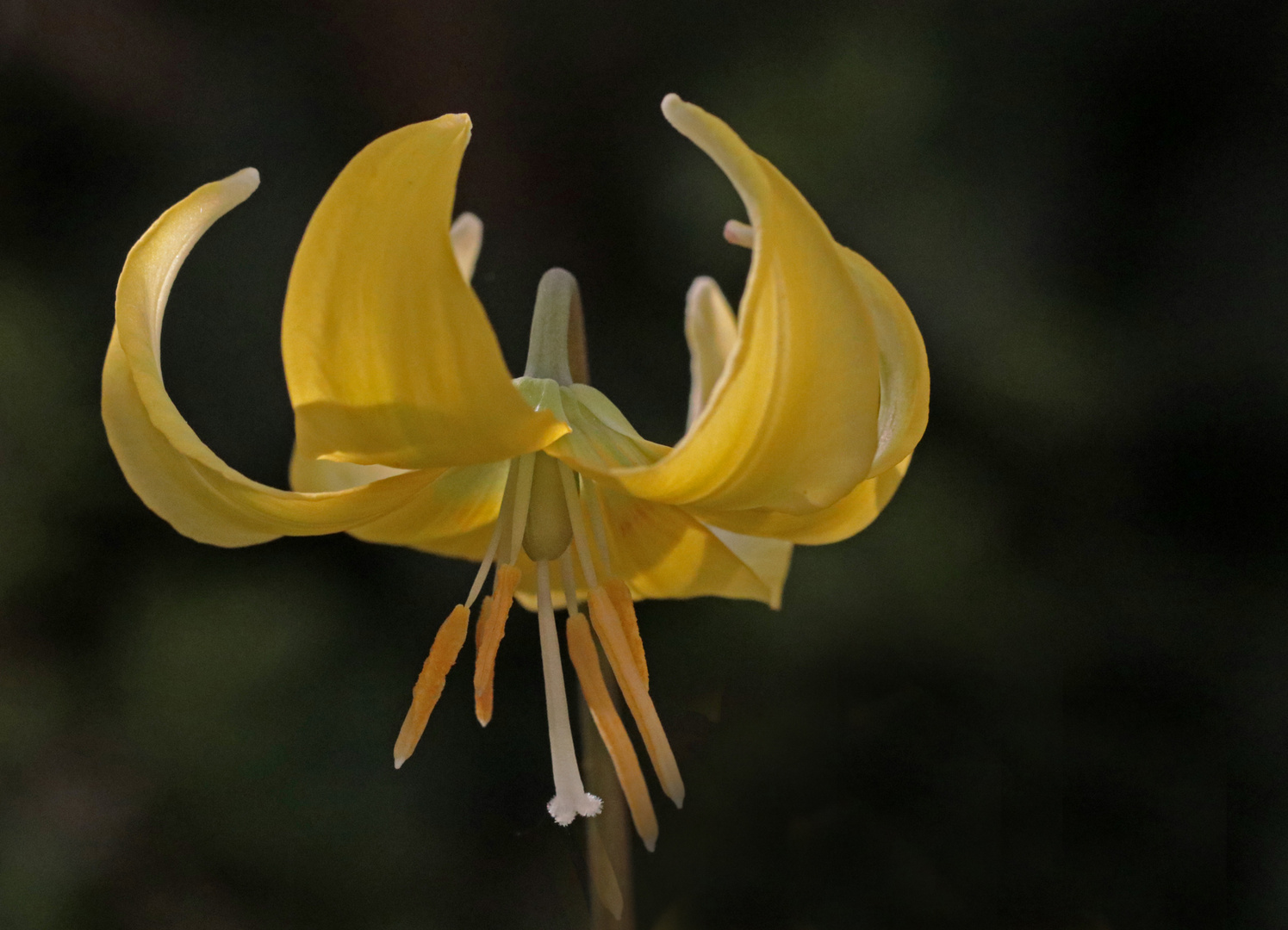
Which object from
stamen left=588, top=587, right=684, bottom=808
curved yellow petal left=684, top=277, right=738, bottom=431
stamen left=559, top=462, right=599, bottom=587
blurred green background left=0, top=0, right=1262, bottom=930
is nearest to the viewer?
stamen left=588, top=587, right=684, bottom=808

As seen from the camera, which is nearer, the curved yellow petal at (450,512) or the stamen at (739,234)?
the stamen at (739,234)

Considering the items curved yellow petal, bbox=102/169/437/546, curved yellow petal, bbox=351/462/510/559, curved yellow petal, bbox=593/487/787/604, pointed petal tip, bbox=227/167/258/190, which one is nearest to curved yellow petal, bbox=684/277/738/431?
curved yellow petal, bbox=593/487/787/604

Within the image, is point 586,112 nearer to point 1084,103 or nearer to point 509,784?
point 1084,103

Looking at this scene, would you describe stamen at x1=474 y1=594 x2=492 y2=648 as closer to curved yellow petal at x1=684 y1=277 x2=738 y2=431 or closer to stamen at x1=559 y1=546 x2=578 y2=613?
stamen at x1=559 y1=546 x2=578 y2=613

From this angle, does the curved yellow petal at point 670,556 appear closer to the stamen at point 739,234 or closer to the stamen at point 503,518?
the stamen at point 503,518

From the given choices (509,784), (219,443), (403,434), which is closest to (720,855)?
(509,784)

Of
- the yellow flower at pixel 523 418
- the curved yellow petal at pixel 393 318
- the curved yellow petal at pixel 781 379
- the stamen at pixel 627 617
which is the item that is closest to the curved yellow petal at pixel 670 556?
the yellow flower at pixel 523 418
